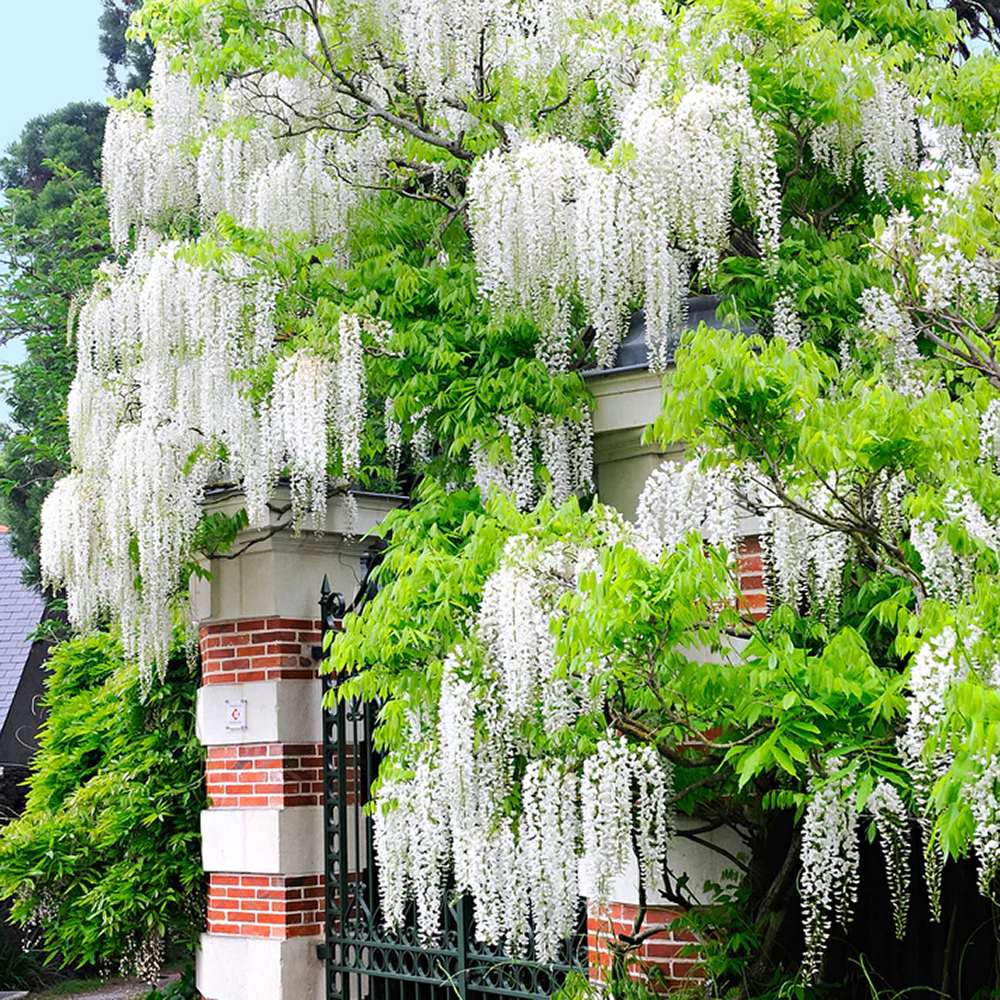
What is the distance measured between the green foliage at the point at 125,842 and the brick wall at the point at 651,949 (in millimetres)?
3778

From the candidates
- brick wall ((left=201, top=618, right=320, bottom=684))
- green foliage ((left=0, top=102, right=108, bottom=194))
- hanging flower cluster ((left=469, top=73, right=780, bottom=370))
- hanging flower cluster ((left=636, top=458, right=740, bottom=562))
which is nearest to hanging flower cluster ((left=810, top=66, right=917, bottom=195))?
hanging flower cluster ((left=469, top=73, right=780, bottom=370))

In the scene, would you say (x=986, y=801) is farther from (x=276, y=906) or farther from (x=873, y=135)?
(x=276, y=906)

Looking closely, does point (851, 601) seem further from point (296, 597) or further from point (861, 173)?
point (296, 597)

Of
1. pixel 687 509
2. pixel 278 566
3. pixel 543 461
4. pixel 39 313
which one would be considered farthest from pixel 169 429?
pixel 39 313

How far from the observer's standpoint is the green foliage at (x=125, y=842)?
8.45 m

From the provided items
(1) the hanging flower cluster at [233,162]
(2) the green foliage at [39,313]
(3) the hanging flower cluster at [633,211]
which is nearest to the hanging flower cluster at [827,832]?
(3) the hanging flower cluster at [633,211]

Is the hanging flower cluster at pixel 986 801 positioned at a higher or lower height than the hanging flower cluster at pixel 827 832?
higher

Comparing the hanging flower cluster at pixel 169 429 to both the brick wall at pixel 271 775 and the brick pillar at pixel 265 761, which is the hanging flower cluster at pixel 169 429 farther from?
the brick wall at pixel 271 775

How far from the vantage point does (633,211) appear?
568cm

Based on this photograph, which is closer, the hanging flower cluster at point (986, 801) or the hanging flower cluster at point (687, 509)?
the hanging flower cluster at point (986, 801)

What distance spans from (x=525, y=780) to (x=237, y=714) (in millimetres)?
2997

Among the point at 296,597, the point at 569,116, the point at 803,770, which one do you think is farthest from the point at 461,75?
the point at 803,770

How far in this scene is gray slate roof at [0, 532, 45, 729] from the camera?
14.9 m

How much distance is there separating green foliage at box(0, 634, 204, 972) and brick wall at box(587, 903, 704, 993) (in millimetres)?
3778
